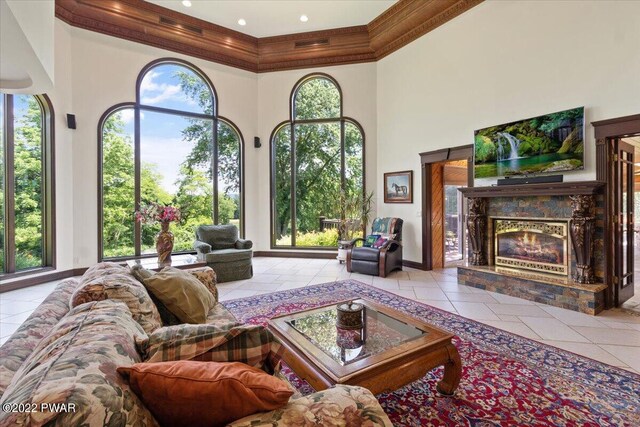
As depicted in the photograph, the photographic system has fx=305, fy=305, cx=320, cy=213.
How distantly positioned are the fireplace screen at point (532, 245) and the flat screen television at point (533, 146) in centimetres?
73

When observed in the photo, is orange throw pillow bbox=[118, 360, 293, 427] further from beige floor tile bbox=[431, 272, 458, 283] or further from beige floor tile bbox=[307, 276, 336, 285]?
beige floor tile bbox=[431, 272, 458, 283]

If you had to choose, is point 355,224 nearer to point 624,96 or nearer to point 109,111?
point 624,96

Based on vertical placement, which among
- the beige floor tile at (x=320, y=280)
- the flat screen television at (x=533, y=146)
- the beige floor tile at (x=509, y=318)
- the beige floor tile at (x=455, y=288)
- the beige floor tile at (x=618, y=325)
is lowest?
the beige floor tile at (x=618, y=325)

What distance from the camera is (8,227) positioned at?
467cm

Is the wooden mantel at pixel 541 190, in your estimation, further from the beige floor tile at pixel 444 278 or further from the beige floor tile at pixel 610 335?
the beige floor tile at pixel 610 335

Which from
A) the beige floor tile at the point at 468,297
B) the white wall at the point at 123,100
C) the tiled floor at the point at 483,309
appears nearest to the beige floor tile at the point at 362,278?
the tiled floor at the point at 483,309

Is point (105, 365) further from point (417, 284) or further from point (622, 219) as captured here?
point (622, 219)

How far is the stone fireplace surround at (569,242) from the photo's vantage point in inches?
141

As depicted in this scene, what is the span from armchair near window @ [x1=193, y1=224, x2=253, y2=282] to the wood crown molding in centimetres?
401

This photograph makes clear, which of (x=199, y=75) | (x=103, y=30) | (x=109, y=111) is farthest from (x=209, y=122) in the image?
(x=103, y=30)

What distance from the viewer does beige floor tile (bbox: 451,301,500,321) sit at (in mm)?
3418

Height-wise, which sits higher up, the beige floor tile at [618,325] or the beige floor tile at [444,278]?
the beige floor tile at [444,278]

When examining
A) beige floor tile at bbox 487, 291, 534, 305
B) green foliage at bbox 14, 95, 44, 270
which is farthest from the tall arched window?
green foliage at bbox 14, 95, 44, 270

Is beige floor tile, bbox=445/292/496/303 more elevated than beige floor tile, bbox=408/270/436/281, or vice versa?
beige floor tile, bbox=408/270/436/281
